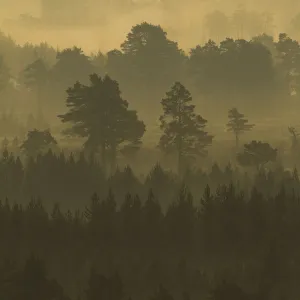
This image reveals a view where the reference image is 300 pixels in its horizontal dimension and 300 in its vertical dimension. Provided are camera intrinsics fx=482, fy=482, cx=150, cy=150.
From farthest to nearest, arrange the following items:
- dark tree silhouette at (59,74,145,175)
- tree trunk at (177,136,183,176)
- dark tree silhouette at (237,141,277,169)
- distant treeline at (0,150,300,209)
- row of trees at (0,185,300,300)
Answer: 1. tree trunk at (177,136,183,176)
2. dark tree silhouette at (59,74,145,175)
3. dark tree silhouette at (237,141,277,169)
4. distant treeline at (0,150,300,209)
5. row of trees at (0,185,300,300)

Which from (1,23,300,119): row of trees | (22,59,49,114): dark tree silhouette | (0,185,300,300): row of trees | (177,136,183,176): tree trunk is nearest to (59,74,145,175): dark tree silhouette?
(177,136,183,176): tree trunk

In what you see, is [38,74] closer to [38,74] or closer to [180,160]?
[38,74]

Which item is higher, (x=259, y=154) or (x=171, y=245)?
(x=259, y=154)

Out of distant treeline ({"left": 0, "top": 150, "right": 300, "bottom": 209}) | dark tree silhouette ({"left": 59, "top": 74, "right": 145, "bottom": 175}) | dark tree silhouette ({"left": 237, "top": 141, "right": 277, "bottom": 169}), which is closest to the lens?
distant treeline ({"left": 0, "top": 150, "right": 300, "bottom": 209})

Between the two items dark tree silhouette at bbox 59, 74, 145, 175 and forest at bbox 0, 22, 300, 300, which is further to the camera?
dark tree silhouette at bbox 59, 74, 145, 175

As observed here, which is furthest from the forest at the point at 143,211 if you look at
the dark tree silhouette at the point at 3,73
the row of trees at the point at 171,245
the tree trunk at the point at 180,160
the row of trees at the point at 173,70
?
the dark tree silhouette at the point at 3,73

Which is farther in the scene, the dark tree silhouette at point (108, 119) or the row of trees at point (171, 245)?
the dark tree silhouette at point (108, 119)

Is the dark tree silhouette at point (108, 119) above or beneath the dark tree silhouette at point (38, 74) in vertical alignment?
beneath

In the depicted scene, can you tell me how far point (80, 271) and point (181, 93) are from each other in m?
25.6

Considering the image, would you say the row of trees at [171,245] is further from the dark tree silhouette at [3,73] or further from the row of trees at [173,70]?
the dark tree silhouette at [3,73]

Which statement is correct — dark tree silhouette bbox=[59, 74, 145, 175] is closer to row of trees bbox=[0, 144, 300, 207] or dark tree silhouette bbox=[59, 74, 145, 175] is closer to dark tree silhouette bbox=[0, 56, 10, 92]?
row of trees bbox=[0, 144, 300, 207]

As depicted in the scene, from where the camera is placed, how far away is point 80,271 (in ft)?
72.5

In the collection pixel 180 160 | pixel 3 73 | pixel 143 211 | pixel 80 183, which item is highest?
pixel 3 73

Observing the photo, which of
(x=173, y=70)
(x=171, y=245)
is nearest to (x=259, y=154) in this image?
(x=171, y=245)
